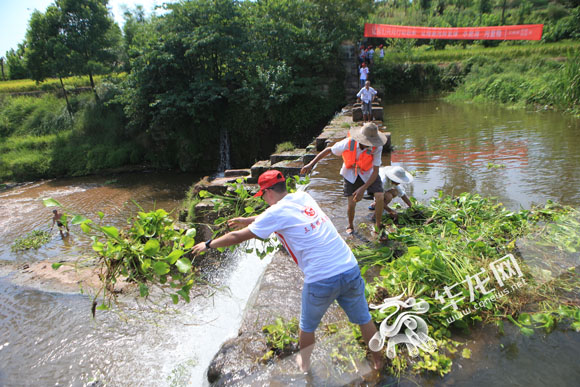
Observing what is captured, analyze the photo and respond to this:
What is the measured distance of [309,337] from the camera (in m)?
2.92

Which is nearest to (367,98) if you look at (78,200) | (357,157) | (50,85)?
(357,157)

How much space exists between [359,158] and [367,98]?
6713mm

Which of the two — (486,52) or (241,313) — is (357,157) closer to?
(241,313)

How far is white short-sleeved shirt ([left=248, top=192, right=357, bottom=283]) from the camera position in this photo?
265cm

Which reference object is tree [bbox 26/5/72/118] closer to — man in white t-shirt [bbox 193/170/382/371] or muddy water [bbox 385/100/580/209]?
muddy water [bbox 385/100/580/209]

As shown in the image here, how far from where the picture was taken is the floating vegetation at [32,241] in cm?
950

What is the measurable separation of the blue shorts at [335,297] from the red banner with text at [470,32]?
2176 cm

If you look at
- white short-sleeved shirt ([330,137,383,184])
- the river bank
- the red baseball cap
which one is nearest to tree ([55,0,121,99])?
the river bank

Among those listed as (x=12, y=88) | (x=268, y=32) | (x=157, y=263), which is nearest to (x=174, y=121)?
(x=268, y=32)

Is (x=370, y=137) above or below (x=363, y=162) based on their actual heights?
above

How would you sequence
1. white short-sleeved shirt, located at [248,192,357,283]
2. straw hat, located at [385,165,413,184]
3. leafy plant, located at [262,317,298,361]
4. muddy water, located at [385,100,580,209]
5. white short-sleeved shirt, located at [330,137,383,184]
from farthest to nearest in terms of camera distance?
1. muddy water, located at [385,100,580,209]
2. straw hat, located at [385,165,413,184]
3. white short-sleeved shirt, located at [330,137,383,184]
4. leafy plant, located at [262,317,298,361]
5. white short-sleeved shirt, located at [248,192,357,283]

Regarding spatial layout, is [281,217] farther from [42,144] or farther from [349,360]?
[42,144]

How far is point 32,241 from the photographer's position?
9.63 meters

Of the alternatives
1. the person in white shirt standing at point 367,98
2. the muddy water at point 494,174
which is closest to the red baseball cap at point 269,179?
the muddy water at point 494,174
